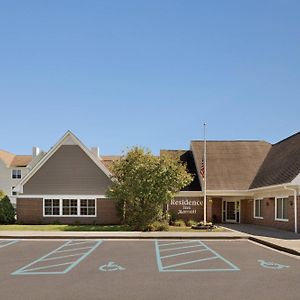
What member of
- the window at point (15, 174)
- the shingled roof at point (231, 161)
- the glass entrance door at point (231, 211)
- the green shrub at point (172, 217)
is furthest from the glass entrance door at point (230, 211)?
the window at point (15, 174)

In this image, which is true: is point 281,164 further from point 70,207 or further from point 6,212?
point 6,212

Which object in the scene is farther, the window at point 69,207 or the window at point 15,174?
the window at point 15,174

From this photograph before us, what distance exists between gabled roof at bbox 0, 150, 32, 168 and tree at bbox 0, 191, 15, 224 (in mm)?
33950

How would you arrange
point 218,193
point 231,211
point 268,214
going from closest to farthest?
point 268,214, point 218,193, point 231,211

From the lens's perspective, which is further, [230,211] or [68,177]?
[230,211]

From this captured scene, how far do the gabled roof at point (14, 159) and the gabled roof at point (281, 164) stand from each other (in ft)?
136

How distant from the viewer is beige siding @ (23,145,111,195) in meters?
32.9

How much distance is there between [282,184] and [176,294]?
17774 mm

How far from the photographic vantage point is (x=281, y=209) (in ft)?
88.0

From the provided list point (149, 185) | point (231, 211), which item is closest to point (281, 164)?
point (231, 211)

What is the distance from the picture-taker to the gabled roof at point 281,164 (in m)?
26.2

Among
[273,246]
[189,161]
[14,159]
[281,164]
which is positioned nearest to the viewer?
[273,246]

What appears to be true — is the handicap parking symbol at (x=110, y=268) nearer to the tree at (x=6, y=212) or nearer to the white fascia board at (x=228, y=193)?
the white fascia board at (x=228, y=193)

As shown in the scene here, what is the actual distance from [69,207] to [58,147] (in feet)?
15.3
